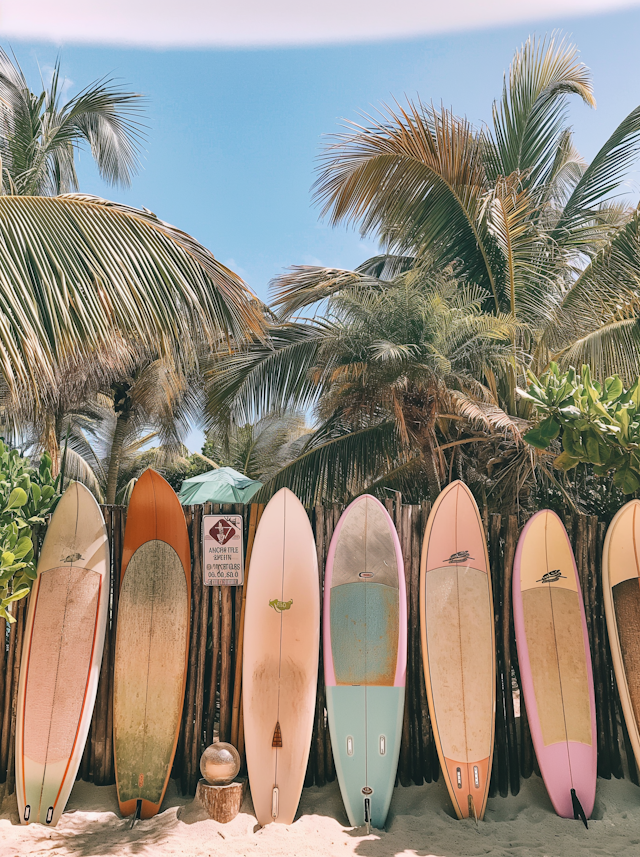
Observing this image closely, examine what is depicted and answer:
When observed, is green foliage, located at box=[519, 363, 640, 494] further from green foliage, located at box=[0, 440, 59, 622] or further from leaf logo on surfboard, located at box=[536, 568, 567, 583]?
green foliage, located at box=[0, 440, 59, 622]

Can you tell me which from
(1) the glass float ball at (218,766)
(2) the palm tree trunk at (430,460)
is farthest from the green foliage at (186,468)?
(1) the glass float ball at (218,766)

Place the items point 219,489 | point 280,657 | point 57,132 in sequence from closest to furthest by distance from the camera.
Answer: point 280,657, point 57,132, point 219,489

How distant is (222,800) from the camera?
Answer: 130 inches

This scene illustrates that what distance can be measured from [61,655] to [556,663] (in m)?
3.01

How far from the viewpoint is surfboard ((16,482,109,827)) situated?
134 inches

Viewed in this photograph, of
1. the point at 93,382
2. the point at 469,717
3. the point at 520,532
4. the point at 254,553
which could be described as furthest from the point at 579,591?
the point at 93,382

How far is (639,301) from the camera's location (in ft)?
18.1

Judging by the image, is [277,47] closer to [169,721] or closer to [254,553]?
[254,553]

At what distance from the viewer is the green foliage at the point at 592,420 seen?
3.16m

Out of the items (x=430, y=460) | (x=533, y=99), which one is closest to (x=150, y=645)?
(x=430, y=460)

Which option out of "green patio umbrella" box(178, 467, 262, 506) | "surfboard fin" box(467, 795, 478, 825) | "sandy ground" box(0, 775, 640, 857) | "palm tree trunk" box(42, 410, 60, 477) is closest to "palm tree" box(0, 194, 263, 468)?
"sandy ground" box(0, 775, 640, 857)

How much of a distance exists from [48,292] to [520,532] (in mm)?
3137

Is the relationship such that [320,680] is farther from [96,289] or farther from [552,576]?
[96,289]

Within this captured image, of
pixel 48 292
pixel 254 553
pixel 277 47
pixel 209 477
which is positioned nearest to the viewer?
pixel 277 47
